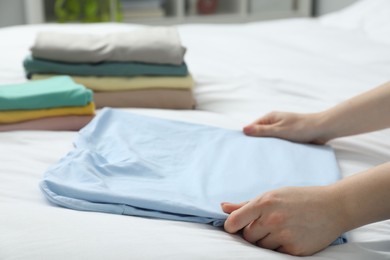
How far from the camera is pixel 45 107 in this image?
3.49 feet

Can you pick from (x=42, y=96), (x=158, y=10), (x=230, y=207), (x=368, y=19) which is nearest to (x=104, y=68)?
(x=42, y=96)

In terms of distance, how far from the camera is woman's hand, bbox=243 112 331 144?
1.00 m

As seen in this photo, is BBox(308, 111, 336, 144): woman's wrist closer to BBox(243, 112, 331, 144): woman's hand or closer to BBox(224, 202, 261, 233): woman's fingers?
BBox(243, 112, 331, 144): woman's hand

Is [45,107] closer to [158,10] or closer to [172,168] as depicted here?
[172,168]

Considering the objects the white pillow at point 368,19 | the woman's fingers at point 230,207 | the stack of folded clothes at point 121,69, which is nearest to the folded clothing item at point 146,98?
the stack of folded clothes at point 121,69

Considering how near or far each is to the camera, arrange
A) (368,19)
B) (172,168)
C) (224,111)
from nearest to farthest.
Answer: (172,168), (224,111), (368,19)

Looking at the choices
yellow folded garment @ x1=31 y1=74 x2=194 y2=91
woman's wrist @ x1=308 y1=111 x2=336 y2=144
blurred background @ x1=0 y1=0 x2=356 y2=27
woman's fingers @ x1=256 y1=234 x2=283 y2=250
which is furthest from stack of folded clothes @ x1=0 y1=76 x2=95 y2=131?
blurred background @ x1=0 y1=0 x2=356 y2=27

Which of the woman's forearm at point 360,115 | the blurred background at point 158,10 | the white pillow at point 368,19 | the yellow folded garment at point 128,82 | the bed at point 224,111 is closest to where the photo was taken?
the bed at point 224,111

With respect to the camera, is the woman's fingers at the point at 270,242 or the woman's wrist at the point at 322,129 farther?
the woman's wrist at the point at 322,129

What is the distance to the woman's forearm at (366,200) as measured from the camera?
68 centimetres

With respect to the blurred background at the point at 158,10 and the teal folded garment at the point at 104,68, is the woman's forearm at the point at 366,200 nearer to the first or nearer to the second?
the teal folded garment at the point at 104,68

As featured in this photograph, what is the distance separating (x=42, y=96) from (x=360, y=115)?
56 centimetres

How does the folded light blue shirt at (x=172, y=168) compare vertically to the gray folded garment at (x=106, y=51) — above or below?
below

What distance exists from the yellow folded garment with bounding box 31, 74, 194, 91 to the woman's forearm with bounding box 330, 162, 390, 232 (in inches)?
24.6
